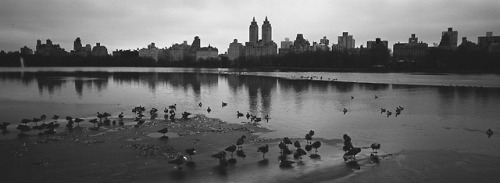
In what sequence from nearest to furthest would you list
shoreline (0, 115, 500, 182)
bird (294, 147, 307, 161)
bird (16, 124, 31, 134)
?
1. shoreline (0, 115, 500, 182)
2. bird (294, 147, 307, 161)
3. bird (16, 124, 31, 134)

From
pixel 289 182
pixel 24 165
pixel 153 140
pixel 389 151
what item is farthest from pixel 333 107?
pixel 24 165

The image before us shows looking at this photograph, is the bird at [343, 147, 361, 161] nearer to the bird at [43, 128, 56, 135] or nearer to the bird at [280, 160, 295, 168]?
the bird at [280, 160, 295, 168]

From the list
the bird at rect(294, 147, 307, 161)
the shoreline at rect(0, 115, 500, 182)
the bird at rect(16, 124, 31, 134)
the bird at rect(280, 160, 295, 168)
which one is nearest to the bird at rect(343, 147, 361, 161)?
the shoreline at rect(0, 115, 500, 182)

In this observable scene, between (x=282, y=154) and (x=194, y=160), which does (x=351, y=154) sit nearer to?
(x=282, y=154)

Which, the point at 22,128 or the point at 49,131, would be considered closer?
the point at 49,131

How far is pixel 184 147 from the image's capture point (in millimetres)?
17531

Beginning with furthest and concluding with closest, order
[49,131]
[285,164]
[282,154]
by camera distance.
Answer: [49,131] < [282,154] < [285,164]

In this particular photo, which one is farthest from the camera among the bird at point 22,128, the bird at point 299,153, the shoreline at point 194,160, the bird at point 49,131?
the bird at point 22,128

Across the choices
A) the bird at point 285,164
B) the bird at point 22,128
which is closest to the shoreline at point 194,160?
the bird at point 285,164

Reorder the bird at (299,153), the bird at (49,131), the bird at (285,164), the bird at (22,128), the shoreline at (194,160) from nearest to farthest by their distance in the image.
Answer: the shoreline at (194,160) → the bird at (285,164) → the bird at (299,153) → the bird at (49,131) → the bird at (22,128)

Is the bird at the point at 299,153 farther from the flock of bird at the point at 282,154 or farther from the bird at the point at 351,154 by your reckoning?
the bird at the point at 351,154

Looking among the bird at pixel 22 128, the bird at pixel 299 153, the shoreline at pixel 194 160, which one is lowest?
the shoreline at pixel 194 160

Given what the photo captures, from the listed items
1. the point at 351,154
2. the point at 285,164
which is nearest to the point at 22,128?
the point at 285,164

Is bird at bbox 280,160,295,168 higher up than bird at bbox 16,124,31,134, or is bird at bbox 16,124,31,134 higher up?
bird at bbox 16,124,31,134
